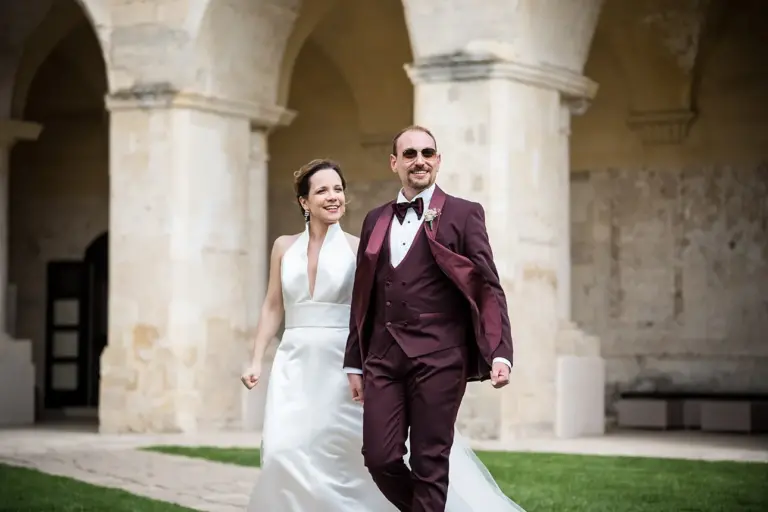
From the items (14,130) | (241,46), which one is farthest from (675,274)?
(14,130)

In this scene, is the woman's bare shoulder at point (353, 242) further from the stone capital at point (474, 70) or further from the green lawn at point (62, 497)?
the stone capital at point (474, 70)

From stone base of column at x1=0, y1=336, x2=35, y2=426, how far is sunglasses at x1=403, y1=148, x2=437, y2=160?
Result: 12630mm

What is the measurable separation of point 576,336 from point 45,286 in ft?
31.4

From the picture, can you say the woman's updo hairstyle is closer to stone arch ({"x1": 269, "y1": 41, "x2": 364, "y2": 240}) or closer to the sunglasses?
the sunglasses

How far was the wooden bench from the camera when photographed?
55.1 ft

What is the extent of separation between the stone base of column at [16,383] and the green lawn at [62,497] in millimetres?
7052

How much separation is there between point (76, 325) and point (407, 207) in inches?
643

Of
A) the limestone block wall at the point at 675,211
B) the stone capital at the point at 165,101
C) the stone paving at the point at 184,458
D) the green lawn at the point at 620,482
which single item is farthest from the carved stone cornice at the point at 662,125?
the green lawn at the point at 620,482

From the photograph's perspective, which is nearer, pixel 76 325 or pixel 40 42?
pixel 40 42

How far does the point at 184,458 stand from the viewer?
42.2ft

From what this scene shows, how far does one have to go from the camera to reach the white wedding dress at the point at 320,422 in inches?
291

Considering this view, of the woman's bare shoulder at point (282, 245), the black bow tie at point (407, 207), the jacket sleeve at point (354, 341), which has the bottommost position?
the jacket sleeve at point (354, 341)

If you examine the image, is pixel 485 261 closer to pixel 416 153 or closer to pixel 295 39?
pixel 416 153

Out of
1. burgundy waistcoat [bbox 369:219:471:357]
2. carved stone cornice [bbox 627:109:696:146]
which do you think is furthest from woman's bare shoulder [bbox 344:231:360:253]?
carved stone cornice [bbox 627:109:696:146]
